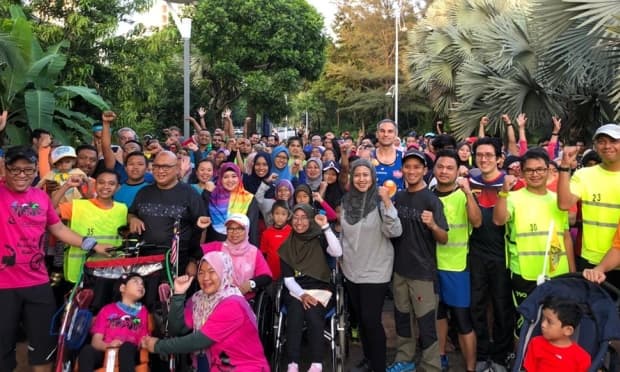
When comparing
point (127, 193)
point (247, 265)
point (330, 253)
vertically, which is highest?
point (127, 193)

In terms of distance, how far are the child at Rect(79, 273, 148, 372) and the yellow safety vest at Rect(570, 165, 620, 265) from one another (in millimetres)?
3258

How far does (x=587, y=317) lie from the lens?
3.36 metres

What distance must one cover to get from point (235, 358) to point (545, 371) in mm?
1984

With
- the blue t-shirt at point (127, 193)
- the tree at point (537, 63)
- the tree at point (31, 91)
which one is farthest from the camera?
the tree at point (31, 91)

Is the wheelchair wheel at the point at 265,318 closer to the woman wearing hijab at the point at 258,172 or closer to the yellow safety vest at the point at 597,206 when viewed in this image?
the woman wearing hijab at the point at 258,172

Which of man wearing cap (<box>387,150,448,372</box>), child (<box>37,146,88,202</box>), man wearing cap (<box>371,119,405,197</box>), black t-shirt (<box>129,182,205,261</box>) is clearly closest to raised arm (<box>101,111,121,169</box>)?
child (<box>37,146,88,202</box>)

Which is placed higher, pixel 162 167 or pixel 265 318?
pixel 162 167

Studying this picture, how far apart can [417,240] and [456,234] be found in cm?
32

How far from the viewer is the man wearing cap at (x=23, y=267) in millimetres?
3758

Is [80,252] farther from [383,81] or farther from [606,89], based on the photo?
[383,81]

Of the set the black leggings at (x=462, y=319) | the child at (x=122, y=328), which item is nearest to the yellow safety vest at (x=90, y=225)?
the child at (x=122, y=328)

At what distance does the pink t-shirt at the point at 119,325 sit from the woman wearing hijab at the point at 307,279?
116 cm

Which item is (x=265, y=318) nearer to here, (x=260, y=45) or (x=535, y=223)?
(x=535, y=223)

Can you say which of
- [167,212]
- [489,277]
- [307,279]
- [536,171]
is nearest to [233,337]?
[307,279]
